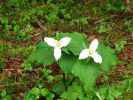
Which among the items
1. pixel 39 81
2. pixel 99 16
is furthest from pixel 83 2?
pixel 39 81

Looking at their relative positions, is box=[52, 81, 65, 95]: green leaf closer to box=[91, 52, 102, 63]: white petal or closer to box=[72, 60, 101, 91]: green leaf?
box=[72, 60, 101, 91]: green leaf

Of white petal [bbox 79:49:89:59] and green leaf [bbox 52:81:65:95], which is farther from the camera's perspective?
green leaf [bbox 52:81:65:95]

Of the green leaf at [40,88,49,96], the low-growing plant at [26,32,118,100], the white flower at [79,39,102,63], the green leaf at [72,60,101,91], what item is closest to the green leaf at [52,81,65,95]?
the green leaf at [40,88,49,96]

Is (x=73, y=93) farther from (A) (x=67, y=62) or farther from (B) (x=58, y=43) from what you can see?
(B) (x=58, y=43)

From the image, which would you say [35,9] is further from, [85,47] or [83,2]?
[85,47]

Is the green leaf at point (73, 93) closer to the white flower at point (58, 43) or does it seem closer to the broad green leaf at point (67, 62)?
the broad green leaf at point (67, 62)

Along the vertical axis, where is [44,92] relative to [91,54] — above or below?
below

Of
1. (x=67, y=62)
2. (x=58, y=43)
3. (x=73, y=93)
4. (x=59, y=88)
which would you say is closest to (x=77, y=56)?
(x=67, y=62)
